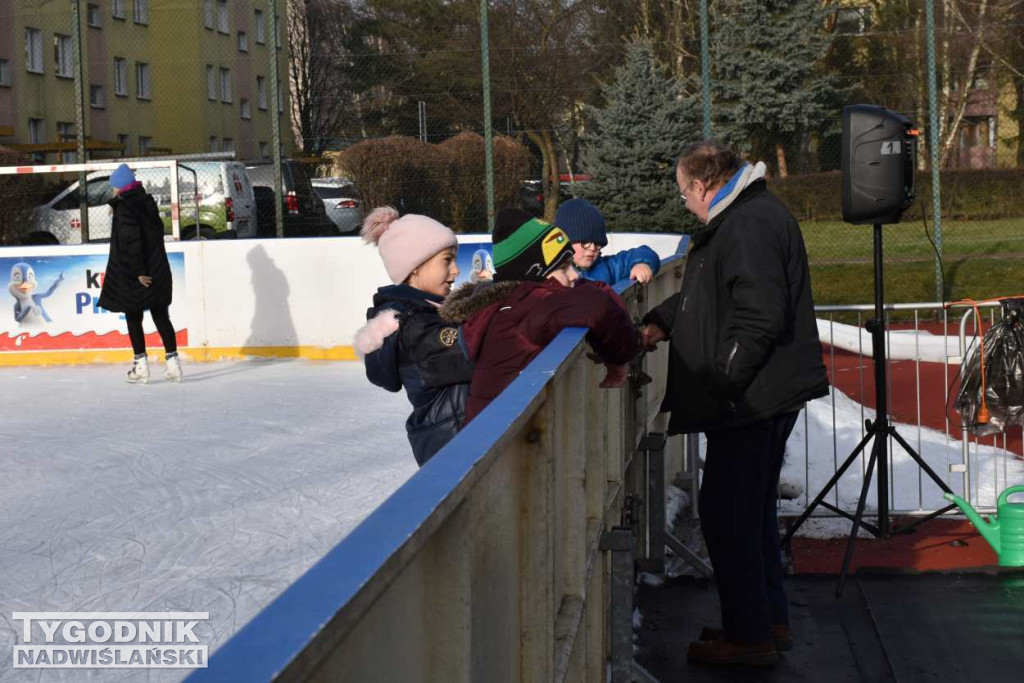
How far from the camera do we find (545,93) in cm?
1591

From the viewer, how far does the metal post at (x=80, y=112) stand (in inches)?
610

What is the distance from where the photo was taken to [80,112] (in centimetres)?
1580

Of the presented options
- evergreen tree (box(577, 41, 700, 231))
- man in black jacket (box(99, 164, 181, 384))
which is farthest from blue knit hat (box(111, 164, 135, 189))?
evergreen tree (box(577, 41, 700, 231))

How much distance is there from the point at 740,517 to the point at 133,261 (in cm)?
835

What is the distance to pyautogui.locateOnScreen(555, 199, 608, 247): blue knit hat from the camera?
539 centimetres

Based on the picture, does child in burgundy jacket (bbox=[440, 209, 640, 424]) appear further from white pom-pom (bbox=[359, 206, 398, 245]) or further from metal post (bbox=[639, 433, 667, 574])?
metal post (bbox=[639, 433, 667, 574])

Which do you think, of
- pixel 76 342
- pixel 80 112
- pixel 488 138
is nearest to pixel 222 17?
pixel 80 112

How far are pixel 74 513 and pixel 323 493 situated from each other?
1165 mm

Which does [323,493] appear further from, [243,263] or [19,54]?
[19,54]

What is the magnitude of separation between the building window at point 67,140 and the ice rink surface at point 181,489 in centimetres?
645

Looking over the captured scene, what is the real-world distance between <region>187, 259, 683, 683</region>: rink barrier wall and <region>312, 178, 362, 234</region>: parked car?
12.0 m

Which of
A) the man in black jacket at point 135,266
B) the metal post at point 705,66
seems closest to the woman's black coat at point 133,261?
the man in black jacket at point 135,266

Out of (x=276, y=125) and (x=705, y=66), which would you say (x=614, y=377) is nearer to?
(x=705, y=66)

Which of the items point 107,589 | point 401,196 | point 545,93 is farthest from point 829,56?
point 107,589
